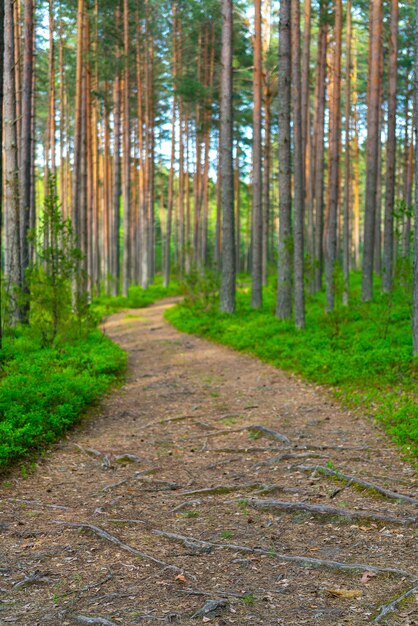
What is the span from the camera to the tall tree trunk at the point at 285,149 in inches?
533

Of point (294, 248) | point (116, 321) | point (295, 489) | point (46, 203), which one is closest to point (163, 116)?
point (116, 321)

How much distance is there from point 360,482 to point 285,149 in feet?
33.2

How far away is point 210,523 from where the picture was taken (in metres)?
4.85

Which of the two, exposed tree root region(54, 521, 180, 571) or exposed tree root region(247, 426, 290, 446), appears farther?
exposed tree root region(247, 426, 290, 446)

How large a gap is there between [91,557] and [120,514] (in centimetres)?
82

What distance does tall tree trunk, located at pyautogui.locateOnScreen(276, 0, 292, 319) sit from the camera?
13.5 metres

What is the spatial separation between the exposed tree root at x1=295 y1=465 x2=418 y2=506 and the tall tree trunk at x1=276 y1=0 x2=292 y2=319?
8.57 m

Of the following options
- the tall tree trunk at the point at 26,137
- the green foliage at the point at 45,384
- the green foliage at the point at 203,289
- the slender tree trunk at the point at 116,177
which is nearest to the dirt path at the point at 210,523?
the green foliage at the point at 45,384

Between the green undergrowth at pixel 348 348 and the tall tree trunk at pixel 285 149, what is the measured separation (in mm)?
1459

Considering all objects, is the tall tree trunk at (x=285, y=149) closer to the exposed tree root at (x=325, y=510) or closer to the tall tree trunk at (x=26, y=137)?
the tall tree trunk at (x=26, y=137)

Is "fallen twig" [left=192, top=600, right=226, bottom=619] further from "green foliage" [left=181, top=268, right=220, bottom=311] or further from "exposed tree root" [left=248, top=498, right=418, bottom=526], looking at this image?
"green foliage" [left=181, top=268, right=220, bottom=311]

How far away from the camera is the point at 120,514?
16.6 feet

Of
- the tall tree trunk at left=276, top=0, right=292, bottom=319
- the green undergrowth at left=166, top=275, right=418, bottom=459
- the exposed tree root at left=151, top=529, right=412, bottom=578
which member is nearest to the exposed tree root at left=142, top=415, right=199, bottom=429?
the green undergrowth at left=166, top=275, right=418, bottom=459

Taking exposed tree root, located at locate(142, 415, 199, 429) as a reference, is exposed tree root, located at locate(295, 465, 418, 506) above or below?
above
